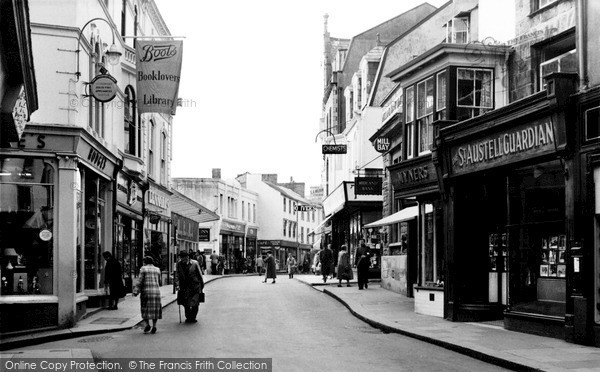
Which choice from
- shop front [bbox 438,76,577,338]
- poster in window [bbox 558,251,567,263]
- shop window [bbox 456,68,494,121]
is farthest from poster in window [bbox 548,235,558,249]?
shop window [bbox 456,68,494,121]

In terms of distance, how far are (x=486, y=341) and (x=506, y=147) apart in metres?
4.41

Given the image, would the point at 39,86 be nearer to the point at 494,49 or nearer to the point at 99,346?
the point at 99,346

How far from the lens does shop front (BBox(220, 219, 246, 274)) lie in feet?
220

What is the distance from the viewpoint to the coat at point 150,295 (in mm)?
16922

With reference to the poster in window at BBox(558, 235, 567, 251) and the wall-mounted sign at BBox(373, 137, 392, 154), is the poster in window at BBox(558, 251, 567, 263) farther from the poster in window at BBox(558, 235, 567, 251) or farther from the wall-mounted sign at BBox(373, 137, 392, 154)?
the wall-mounted sign at BBox(373, 137, 392, 154)

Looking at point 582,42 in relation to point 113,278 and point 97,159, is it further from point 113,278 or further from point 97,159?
point 113,278

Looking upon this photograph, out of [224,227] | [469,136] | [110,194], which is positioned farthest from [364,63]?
[224,227]

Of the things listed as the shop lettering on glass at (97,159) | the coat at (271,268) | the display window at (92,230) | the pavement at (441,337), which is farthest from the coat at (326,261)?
the shop lettering on glass at (97,159)

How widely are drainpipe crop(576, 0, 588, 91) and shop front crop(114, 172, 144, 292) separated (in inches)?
561

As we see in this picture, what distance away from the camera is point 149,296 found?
17.1 metres

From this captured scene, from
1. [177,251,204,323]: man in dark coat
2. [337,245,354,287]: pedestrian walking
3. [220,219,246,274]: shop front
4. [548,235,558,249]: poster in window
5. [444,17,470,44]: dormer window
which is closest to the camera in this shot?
[548,235,558,249]: poster in window

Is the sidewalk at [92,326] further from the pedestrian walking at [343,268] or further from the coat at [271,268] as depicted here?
the coat at [271,268]

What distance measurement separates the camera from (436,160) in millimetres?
20094

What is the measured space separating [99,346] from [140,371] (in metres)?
3.42
